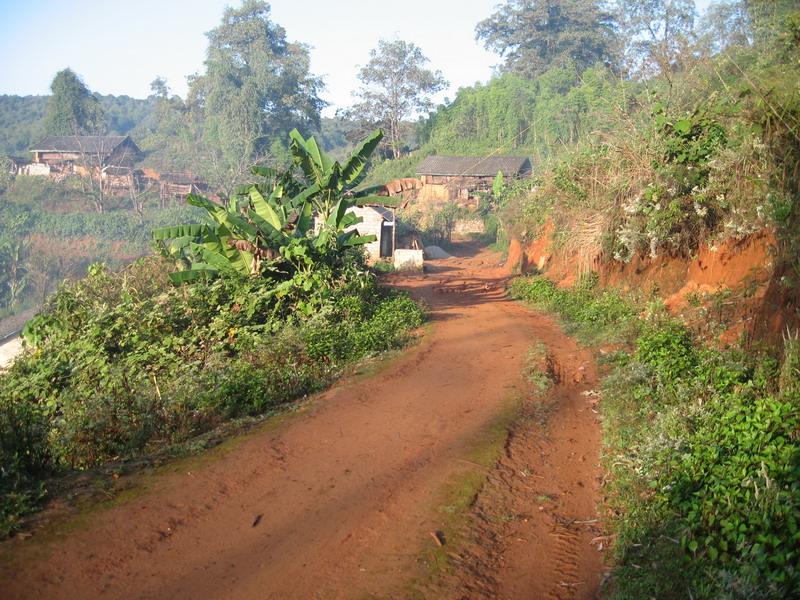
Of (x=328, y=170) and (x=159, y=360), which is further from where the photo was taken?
(x=328, y=170)

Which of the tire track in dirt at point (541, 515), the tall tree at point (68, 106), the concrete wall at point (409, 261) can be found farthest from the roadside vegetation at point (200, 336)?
the tall tree at point (68, 106)

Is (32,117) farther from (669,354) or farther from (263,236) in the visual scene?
(669,354)

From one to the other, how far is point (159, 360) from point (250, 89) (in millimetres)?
46280

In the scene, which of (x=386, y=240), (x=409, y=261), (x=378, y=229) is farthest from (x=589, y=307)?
(x=386, y=240)

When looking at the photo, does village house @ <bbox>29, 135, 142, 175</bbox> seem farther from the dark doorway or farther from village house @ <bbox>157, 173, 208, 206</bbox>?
the dark doorway

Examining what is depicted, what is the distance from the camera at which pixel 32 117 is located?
7881 centimetres

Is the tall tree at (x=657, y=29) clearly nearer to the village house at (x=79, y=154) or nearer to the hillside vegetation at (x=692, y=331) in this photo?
the hillside vegetation at (x=692, y=331)

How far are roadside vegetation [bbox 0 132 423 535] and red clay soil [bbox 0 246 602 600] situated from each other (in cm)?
70

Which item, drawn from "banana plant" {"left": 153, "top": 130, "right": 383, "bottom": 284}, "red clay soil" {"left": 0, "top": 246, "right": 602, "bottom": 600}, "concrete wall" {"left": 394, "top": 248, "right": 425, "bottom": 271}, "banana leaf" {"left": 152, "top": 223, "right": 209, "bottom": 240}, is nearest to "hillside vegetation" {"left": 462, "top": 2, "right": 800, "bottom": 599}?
"red clay soil" {"left": 0, "top": 246, "right": 602, "bottom": 600}

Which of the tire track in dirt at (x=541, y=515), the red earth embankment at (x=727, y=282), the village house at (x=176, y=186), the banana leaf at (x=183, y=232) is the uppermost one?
the village house at (x=176, y=186)

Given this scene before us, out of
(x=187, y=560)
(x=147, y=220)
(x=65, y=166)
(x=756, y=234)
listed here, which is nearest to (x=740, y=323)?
(x=756, y=234)

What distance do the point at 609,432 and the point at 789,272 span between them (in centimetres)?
244

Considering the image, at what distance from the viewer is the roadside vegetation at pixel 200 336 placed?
642 centimetres

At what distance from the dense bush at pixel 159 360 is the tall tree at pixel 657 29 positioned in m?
6.42
